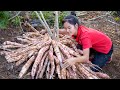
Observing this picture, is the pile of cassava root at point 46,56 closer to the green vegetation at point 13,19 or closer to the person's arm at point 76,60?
the person's arm at point 76,60

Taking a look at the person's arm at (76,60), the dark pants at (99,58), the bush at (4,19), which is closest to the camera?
the person's arm at (76,60)

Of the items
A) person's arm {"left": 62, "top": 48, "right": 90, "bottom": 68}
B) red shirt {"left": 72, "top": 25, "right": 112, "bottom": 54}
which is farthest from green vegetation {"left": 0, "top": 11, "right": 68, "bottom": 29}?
person's arm {"left": 62, "top": 48, "right": 90, "bottom": 68}

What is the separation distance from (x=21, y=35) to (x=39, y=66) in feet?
2.69

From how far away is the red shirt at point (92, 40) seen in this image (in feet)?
9.12

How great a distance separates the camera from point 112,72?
3.18m

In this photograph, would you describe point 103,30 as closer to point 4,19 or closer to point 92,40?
point 92,40

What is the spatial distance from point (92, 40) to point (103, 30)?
1007 mm

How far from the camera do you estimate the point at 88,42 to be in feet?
9.02

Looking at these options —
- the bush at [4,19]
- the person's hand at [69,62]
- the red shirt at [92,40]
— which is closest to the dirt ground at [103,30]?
the bush at [4,19]

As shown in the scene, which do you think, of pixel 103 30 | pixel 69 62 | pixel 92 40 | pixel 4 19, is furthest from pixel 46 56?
pixel 103 30
